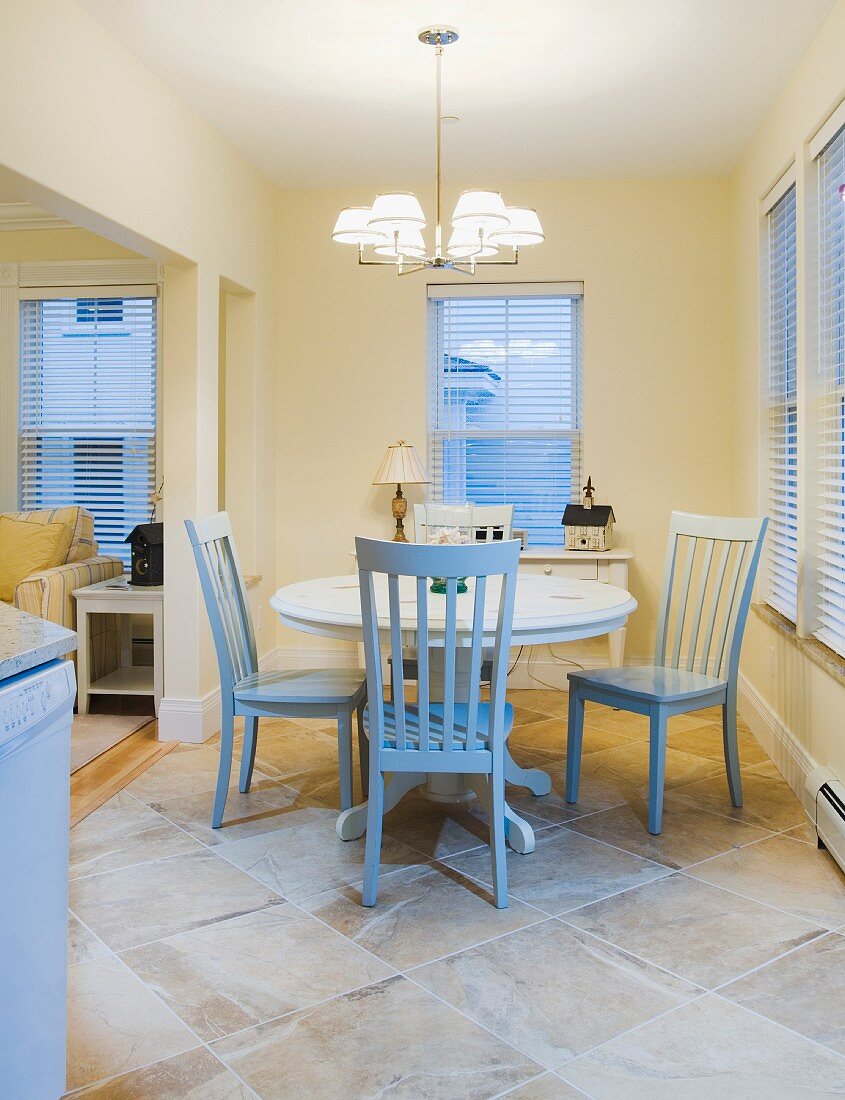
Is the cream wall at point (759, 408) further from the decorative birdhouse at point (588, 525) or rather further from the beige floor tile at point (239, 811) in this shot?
the beige floor tile at point (239, 811)

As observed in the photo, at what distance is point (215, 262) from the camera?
173 inches

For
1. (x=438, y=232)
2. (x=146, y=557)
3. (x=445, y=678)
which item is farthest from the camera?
(x=146, y=557)

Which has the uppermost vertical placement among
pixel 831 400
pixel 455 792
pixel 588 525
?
pixel 831 400

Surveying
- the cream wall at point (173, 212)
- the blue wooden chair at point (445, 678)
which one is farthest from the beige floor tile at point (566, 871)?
the cream wall at point (173, 212)

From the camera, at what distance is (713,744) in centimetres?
424

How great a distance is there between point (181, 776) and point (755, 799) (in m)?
2.15

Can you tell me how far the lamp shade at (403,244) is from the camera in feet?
11.2

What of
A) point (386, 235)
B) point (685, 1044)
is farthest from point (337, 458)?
point (685, 1044)

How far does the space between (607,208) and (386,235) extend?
219 centimetres

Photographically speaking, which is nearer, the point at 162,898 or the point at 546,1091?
the point at 546,1091

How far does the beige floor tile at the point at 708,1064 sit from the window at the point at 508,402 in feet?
11.5

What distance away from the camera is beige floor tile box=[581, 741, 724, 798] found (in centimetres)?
370

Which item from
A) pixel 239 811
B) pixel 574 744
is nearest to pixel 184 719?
pixel 239 811

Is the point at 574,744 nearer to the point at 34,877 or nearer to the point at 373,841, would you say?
the point at 373,841
